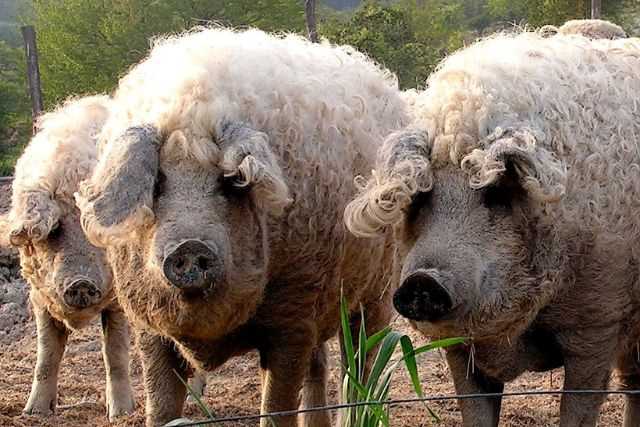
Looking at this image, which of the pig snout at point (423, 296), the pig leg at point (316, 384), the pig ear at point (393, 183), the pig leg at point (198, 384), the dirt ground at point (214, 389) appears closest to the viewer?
the pig snout at point (423, 296)

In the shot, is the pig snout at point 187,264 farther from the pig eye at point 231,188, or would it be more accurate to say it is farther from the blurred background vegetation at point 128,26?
the blurred background vegetation at point 128,26

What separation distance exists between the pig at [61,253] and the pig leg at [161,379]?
1.54 metres

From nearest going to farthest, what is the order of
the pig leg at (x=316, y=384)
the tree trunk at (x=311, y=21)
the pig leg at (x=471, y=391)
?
the pig leg at (x=471, y=391)
the pig leg at (x=316, y=384)
the tree trunk at (x=311, y=21)

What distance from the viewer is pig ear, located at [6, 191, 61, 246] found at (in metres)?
7.25

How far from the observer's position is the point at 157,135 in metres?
5.21

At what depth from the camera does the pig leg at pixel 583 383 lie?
16.9 ft

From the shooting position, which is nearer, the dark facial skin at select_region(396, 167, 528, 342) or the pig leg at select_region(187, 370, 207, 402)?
the dark facial skin at select_region(396, 167, 528, 342)

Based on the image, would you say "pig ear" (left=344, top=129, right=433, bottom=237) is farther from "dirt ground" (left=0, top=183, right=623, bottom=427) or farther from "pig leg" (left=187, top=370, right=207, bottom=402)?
"pig leg" (left=187, top=370, right=207, bottom=402)

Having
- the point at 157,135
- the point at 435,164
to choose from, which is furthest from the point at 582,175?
the point at 157,135

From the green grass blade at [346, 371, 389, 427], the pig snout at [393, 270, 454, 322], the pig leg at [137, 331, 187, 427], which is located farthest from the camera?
the pig leg at [137, 331, 187, 427]

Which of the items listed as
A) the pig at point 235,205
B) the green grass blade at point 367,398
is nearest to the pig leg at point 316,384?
the pig at point 235,205

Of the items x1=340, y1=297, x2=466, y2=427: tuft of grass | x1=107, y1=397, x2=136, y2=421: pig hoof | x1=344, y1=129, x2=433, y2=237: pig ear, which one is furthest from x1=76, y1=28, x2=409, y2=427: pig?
x1=107, y1=397, x2=136, y2=421: pig hoof

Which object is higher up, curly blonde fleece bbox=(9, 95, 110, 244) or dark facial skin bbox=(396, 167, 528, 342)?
curly blonde fleece bbox=(9, 95, 110, 244)

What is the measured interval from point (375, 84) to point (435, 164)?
2.08m
